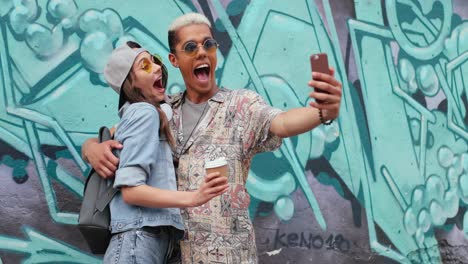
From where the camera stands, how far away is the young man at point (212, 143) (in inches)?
125

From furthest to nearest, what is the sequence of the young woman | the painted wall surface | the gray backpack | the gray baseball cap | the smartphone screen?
1. the painted wall surface
2. the gray baseball cap
3. the gray backpack
4. the young woman
5. the smartphone screen

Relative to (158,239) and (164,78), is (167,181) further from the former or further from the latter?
(164,78)

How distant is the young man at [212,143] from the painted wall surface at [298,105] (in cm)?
136

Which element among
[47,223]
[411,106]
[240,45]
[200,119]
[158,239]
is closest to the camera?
[158,239]

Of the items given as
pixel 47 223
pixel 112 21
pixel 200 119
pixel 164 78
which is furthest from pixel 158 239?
pixel 112 21

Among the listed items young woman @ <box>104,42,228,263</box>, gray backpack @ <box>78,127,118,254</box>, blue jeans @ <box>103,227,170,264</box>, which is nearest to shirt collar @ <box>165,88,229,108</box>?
young woman @ <box>104,42,228,263</box>

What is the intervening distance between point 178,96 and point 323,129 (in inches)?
69.3

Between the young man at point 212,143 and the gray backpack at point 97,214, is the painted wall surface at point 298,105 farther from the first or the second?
the gray backpack at point 97,214

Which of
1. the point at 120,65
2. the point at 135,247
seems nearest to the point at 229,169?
the point at 135,247

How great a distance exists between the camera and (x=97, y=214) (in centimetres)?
305

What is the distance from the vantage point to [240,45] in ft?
16.2

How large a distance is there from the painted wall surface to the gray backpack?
5.19ft

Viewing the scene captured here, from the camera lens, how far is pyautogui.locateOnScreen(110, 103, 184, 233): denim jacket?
296 cm

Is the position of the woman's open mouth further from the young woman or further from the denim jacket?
the denim jacket
